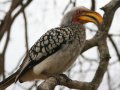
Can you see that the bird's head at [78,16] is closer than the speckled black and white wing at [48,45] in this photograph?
No

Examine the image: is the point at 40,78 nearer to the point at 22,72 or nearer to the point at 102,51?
the point at 22,72

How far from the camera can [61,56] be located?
2.32 meters

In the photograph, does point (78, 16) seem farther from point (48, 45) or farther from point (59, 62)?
point (59, 62)

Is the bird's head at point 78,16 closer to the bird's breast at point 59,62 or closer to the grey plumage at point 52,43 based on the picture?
the grey plumage at point 52,43

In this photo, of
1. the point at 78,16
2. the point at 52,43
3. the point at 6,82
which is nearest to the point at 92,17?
the point at 78,16

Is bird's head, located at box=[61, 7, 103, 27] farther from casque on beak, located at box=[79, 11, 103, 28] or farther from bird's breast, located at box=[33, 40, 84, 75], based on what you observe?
bird's breast, located at box=[33, 40, 84, 75]

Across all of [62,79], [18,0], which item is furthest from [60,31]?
[18,0]

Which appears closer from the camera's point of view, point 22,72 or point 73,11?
point 22,72

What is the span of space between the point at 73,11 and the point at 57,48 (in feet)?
1.05

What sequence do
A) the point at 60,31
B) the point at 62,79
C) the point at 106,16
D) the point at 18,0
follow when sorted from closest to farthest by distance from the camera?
1. the point at 62,79
2. the point at 106,16
3. the point at 60,31
4. the point at 18,0

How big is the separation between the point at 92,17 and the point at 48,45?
0.33 metres

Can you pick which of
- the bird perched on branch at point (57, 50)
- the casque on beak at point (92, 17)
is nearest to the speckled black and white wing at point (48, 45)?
the bird perched on branch at point (57, 50)

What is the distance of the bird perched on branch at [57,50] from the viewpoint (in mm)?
2322

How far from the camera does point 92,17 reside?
2.46 m
